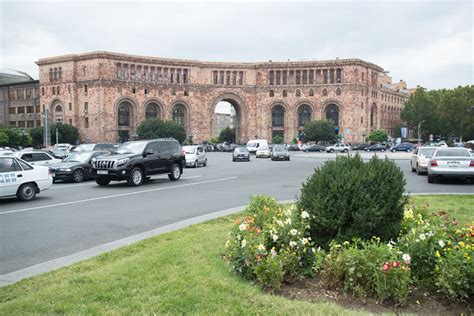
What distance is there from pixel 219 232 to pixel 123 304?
3.51 meters

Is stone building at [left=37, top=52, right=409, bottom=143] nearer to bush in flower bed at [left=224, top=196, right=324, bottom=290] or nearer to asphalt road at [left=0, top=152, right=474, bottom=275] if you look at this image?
asphalt road at [left=0, top=152, right=474, bottom=275]

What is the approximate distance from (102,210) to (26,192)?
148 inches

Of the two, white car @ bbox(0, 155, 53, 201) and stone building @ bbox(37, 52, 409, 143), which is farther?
stone building @ bbox(37, 52, 409, 143)

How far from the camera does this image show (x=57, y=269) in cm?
588

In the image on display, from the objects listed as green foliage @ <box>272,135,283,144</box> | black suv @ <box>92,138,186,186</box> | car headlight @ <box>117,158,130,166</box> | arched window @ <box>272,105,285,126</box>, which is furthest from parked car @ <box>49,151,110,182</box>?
arched window @ <box>272,105,285,126</box>

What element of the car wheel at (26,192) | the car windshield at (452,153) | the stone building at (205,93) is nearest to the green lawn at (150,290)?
the car wheel at (26,192)

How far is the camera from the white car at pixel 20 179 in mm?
13102

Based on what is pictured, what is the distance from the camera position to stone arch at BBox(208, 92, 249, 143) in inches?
3194

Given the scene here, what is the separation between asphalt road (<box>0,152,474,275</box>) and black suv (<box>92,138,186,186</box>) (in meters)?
0.55

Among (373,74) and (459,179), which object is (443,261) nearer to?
(459,179)

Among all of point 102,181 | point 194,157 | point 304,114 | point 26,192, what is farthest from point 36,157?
point 304,114

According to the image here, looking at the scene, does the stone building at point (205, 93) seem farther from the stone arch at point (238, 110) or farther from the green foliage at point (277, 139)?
the green foliage at point (277, 139)

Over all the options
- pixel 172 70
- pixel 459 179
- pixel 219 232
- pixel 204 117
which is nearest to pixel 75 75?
pixel 172 70

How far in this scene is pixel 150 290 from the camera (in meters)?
4.91
